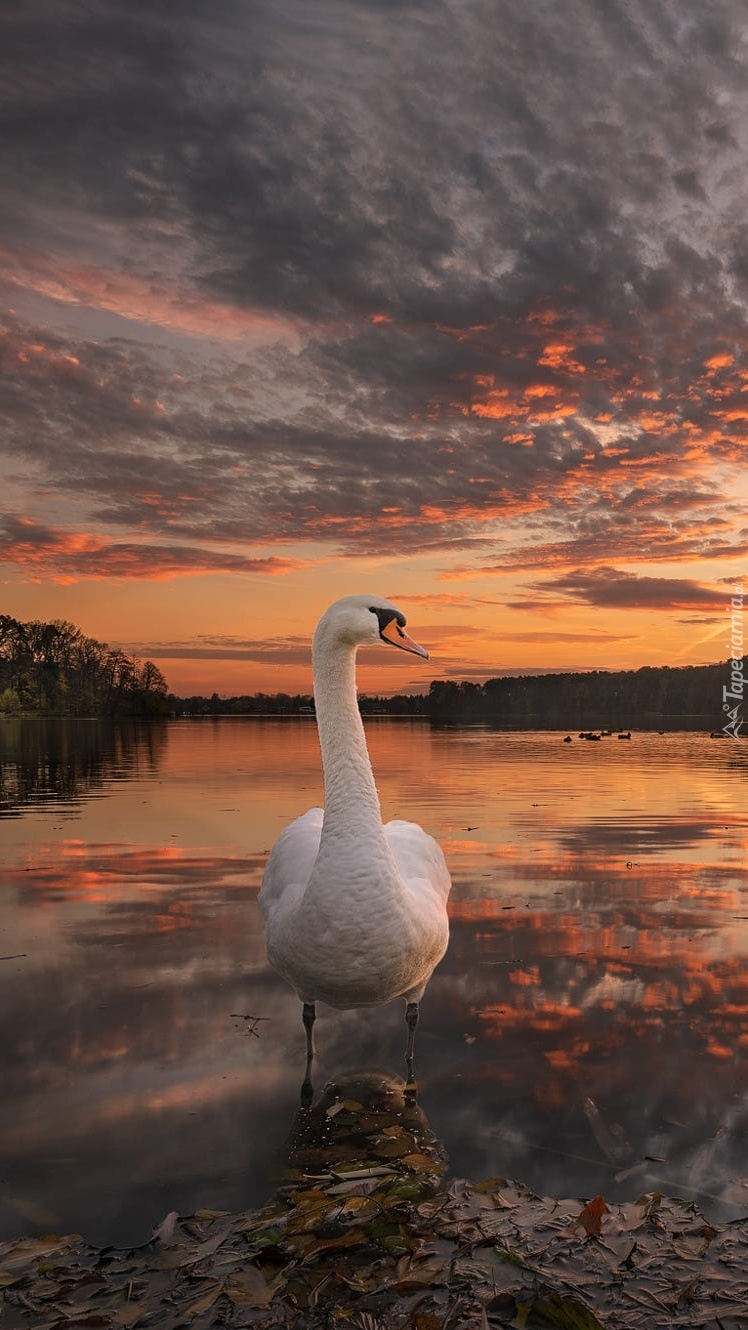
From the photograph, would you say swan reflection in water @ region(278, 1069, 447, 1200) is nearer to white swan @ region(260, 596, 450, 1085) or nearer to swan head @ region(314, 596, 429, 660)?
white swan @ region(260, 596, 450, 1085)

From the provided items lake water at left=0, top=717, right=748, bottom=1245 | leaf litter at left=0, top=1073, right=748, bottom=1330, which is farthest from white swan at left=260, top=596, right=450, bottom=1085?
leaf litter at left=0, top=1073, right=748, bottom=1330

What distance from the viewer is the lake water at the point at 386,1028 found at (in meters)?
5.00

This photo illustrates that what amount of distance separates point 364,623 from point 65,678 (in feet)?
351

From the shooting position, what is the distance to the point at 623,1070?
613 centimetres

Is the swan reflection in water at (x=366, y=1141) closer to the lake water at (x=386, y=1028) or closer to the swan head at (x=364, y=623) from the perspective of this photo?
the lake water at (x=386, y=1028)

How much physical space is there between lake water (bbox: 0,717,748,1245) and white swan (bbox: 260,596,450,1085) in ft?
2.57

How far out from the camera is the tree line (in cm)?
9938

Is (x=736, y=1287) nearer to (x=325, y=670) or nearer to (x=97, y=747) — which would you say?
(x=325, y=670)

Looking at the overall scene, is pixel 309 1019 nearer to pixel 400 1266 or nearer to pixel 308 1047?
pixel 308 1047

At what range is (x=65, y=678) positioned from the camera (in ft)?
350

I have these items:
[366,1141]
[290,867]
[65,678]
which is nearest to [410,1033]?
[366,1141]

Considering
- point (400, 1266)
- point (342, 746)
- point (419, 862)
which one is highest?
point (342, 746)

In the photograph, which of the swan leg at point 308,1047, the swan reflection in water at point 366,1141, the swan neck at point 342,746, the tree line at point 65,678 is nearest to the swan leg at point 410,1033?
the swan reflection in water at point 366,1141

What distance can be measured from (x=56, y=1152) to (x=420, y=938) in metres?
2.53
